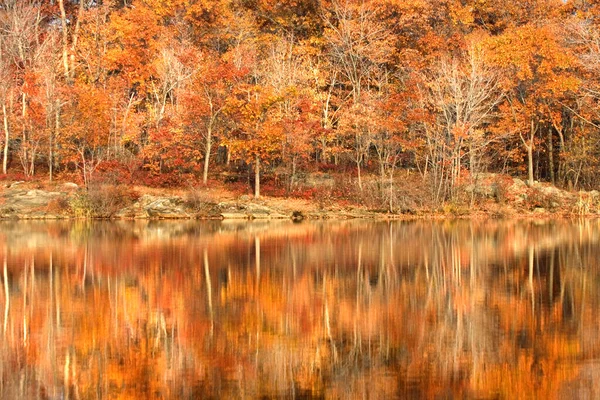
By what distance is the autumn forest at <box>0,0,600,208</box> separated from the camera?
48938 mm

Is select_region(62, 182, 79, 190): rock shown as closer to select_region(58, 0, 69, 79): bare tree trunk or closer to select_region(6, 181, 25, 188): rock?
select_region(6, 181, 25, 188): rock

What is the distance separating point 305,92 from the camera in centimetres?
5338

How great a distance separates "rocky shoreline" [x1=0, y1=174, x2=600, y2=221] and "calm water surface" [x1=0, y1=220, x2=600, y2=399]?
17.3 meters

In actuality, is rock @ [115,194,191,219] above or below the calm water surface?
above

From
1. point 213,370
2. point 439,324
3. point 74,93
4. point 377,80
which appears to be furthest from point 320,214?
point 213,370

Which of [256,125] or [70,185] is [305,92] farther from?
[70,185]

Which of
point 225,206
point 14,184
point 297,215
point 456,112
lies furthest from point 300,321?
point 14,184

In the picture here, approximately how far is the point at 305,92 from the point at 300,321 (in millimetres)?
39709

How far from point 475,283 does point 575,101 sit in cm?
3656

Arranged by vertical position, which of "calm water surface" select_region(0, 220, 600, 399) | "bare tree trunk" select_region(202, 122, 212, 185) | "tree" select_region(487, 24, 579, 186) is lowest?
"calm water surface" select_region(0, 220, 600, 399)

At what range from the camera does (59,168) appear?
2183 inches

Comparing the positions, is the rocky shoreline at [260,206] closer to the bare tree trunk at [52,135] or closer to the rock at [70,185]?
the rock at [70,185]

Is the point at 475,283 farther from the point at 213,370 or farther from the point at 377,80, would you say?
the point at 377,80

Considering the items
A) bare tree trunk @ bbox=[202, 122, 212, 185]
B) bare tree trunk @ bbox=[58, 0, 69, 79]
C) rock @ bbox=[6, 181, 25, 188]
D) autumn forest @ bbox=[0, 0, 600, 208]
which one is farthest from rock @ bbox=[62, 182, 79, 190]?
bare tree trunk @ bbox=[58, 0, 69, 79]
